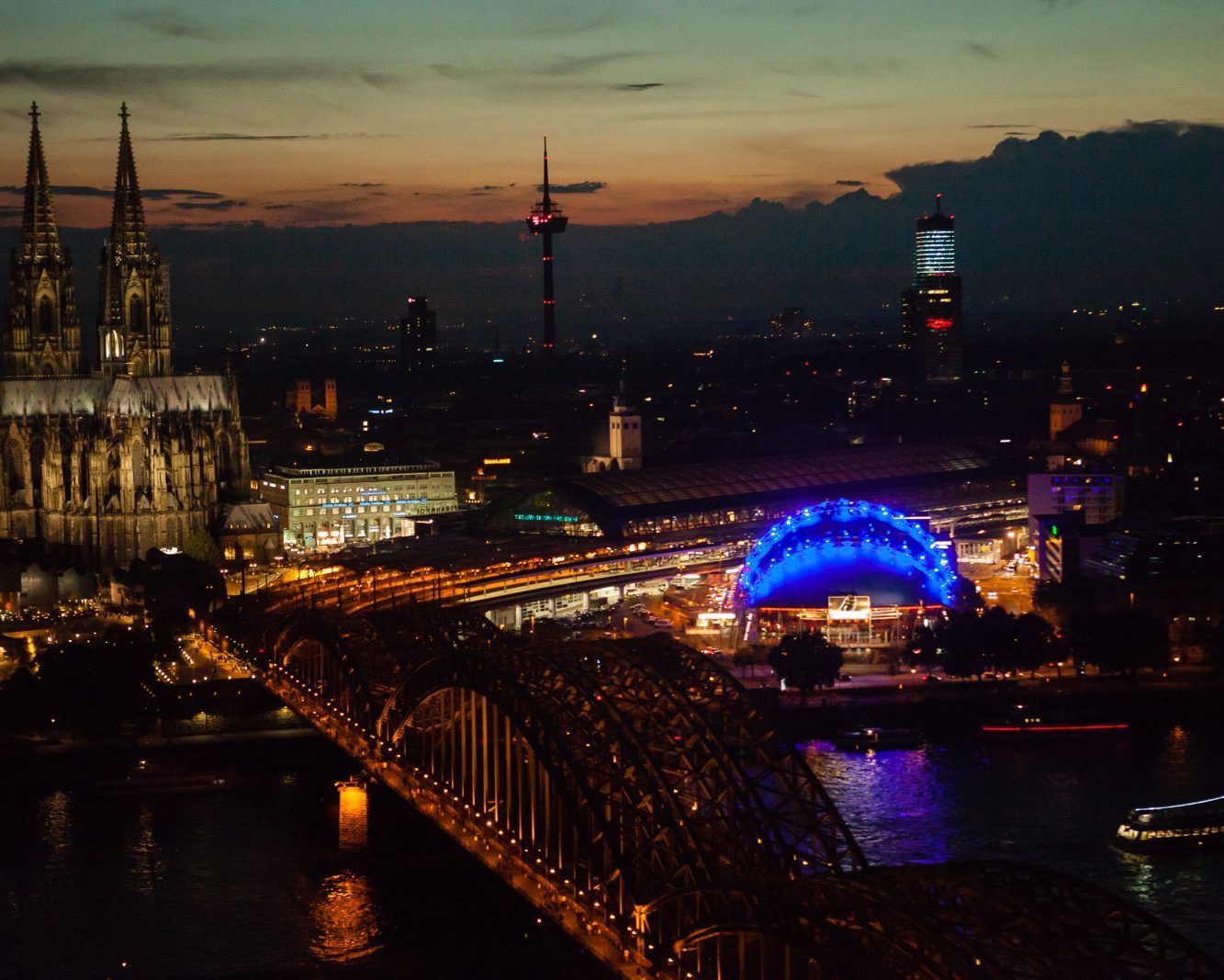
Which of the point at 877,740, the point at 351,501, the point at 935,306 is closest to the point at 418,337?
the point at 935,306

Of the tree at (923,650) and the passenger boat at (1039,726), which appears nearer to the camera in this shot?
the passenger boat at (1039,726)

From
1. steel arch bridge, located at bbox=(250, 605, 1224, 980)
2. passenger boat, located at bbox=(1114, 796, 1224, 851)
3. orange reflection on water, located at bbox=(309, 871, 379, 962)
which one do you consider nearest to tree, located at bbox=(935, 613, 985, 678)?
steel arch bridge, located at bbox=(250, 605, 1224, 980)

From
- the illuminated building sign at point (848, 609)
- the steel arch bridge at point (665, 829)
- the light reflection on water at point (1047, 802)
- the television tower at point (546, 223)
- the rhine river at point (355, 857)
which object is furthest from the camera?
the television tower at point (546, 223)

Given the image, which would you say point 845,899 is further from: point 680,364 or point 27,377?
point 680,364

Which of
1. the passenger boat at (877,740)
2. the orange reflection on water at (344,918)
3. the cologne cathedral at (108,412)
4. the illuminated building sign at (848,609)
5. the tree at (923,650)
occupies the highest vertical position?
the cologne cathedral at (108,412)

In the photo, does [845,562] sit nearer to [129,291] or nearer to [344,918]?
[129,291]

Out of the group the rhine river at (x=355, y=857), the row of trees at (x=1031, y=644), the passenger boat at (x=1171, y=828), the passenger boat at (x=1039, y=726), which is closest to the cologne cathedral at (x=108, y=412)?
the rhine river at (x=355, y=857)

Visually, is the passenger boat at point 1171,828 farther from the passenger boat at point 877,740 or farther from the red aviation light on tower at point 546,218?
the red aviation light on tower at point 546,218
